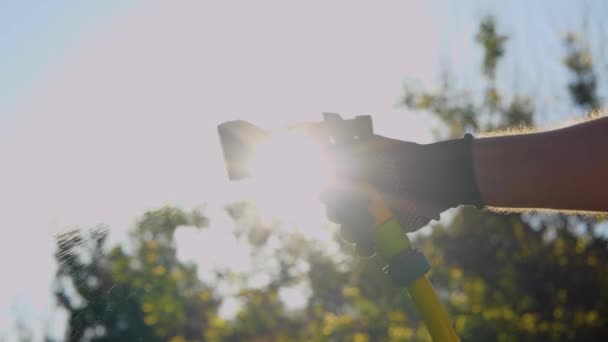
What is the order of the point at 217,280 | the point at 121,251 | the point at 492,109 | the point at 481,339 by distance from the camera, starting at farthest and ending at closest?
the point at 492,109 < the point at 217,280 < the point at 121,251 < the point at 481,339

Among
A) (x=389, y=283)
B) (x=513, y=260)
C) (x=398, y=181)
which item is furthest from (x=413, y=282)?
(x=513, y=260)

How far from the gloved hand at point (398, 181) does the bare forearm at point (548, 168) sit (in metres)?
0.06

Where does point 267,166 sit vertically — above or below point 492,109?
above

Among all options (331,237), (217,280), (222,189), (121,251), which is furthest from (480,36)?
(222,189)

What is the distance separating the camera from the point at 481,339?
5.21 metres

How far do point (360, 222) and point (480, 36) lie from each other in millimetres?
8436

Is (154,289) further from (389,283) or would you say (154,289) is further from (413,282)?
(413,282)

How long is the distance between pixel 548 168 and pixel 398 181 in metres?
0.41

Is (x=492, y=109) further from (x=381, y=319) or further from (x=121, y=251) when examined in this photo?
(x=121, y=251)

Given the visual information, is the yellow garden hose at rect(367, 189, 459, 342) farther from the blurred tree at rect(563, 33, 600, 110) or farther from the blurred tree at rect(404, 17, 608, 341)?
the blurred tree at rect(563, 33, 600, 110)

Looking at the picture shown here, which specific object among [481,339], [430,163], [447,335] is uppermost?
[430,163]

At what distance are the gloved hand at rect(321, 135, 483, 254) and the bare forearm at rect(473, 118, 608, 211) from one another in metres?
0.06

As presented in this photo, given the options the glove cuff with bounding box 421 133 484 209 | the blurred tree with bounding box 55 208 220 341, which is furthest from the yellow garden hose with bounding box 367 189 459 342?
the blurred tree with bounding box 55 208 220 341

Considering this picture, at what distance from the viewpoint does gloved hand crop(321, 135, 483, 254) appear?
1.69m
